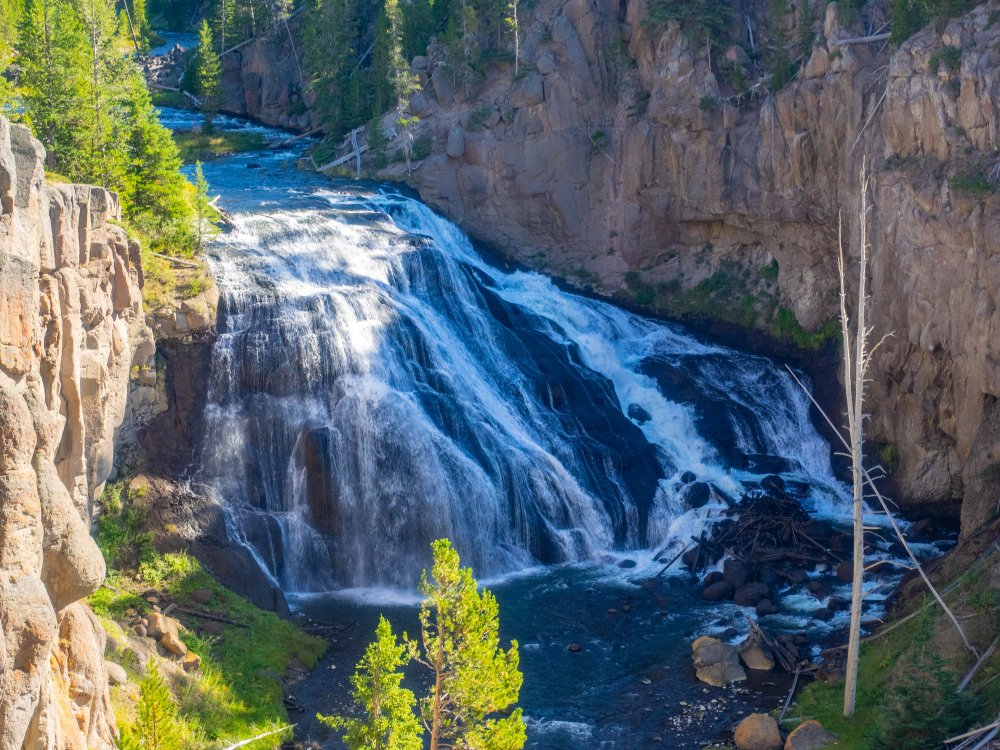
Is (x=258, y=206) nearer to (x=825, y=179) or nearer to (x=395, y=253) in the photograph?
(x=395, y=253)

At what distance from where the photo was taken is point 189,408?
3269cm

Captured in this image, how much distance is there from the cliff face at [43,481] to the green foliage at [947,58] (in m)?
26.2

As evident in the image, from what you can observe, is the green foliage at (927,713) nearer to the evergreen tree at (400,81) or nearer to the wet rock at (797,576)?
the wet rock at (797,576)

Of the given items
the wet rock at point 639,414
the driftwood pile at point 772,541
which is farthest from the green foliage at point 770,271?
the driftwood pile at point 772,541

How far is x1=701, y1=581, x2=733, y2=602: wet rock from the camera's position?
31.1 meters

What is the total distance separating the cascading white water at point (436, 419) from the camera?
3309cm

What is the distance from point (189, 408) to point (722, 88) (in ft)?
91.3

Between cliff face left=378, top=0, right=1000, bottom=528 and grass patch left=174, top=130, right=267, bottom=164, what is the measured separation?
44.2ft

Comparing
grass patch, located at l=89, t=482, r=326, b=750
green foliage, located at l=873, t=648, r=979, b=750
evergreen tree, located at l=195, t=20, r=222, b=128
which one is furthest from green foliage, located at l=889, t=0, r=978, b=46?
evergreen tree, located at l=195, t=20, r=222, b=128

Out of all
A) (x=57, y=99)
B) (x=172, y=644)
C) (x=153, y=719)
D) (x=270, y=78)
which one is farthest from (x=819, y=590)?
(x=270, y=78)

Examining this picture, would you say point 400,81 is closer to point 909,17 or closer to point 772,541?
point 909,17

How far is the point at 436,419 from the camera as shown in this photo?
35312 millimetres

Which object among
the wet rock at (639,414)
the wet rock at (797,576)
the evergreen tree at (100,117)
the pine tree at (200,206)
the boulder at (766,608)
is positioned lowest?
the boulder at (766,608)

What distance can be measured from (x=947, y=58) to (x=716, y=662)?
20.8 meters
